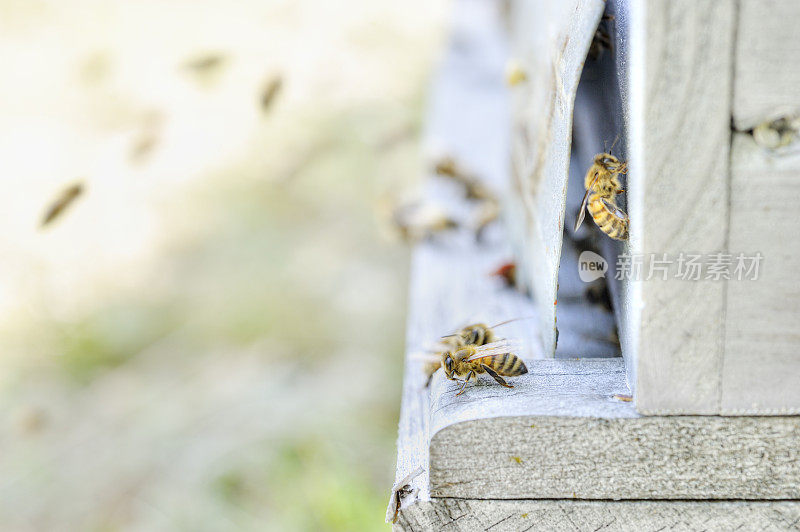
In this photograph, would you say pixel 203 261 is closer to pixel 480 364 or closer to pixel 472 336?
pixel 472 336

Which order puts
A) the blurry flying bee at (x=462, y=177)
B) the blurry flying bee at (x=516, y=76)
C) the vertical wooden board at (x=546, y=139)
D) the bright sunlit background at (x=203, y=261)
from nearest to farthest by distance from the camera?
the vertical wooden board at (x=546, y=139), the blurry flying bee at (x=516, y=76), the blurry flying bee at (x=462, y=177), the bright sunlit background at (x=203, y=261)

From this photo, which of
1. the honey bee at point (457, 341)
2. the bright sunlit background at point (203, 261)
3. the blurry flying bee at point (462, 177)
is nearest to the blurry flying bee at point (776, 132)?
the honey bee at point (457, 341)

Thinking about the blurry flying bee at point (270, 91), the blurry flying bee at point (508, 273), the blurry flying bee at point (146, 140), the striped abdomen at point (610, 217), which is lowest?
the blurry flying bee at point (146, 140)

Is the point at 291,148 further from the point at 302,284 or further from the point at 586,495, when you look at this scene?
the point at 586,495

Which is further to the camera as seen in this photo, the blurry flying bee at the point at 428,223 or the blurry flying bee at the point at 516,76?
the blurry flying bee at the point at 428,223

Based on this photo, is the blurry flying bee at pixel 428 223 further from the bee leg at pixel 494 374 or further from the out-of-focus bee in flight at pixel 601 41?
the bee leg at pixel 494 374

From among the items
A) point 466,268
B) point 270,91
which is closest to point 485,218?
point 466,268

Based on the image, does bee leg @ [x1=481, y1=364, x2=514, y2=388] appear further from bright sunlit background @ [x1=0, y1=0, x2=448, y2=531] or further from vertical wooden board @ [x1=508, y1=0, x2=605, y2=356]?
bright sunlit background @ [x1=0, y1=0, x2=448, y2=531]
